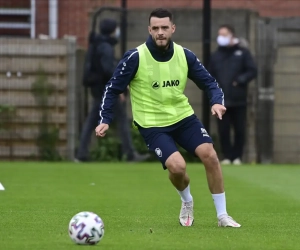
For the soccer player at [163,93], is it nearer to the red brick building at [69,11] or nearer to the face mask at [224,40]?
the face mask at [224,40]

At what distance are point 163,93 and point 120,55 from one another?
9735mm

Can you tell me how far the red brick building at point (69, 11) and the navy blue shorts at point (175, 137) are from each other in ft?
33.3

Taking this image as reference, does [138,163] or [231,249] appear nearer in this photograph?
[231,249]

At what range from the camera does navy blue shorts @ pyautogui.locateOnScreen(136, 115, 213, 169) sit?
8.84 m

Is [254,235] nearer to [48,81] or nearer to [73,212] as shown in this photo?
[73,212]

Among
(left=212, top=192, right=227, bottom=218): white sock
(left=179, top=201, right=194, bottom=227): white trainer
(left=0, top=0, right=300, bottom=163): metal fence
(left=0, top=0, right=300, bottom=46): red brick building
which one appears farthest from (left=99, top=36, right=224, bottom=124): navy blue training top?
(left=0, top=0, right=300, bottom=46): red brick building

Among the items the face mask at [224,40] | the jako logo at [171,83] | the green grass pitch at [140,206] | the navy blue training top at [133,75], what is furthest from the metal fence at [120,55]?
the jako logo at [171,83]

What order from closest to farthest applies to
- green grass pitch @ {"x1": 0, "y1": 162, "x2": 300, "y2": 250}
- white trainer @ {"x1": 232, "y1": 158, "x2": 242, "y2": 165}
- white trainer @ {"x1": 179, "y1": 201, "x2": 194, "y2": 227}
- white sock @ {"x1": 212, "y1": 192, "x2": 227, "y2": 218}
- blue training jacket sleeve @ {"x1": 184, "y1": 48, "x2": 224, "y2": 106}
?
green grass pitch @ {"x1": 0, "y1": 162, "x2": 300, "y2": 250}, white sock @ {"x1": 212, "y1": 192, "x2": 227, "y2": 218}, white trainer @ {"x1": 179, "y1": 201, "x2": 194, "y2": 227}, blue training jacket sleeve @ {"x1": 184, "y1": 48, "x2": 224, "y2": 106}, white trainer @ {"x1": 232, "y1": 158, "x2": 242, "y2": 165}

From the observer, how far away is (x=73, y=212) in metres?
9.99

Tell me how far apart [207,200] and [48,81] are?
23.7 feet

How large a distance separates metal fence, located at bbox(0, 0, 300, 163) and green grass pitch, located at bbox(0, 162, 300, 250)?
1.26m

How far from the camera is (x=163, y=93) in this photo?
356 inches

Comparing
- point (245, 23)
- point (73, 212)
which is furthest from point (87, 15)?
point (73, 212)

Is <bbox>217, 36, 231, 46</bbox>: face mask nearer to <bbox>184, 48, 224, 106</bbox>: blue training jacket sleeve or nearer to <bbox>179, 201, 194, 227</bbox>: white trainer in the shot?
<bbox>184, 48, 224, 106</bbox>: blue training jacket sleeve
